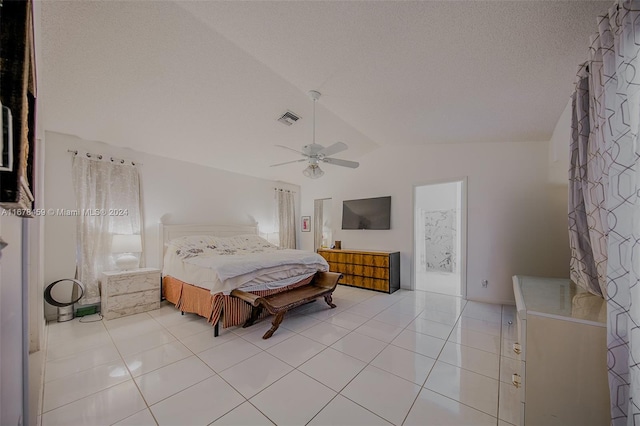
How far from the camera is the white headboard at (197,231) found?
4.07 m

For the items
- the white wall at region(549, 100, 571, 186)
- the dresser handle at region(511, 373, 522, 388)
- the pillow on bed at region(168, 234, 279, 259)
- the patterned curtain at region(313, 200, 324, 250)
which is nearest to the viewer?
the dresser handle at region(511, 373, 522, 388)

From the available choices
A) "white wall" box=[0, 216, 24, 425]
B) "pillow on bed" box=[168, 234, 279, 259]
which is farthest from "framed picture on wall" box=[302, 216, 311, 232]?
"white wall" box=[0, 216, 24, 425]

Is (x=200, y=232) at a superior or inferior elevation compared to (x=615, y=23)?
inferior

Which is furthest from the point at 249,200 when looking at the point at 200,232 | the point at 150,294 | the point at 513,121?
the point at 513,121

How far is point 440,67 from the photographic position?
216 centimetres

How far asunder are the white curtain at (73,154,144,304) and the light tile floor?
0.76 metres

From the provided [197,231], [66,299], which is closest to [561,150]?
[197,231]

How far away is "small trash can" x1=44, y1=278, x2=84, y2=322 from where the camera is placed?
3041mm

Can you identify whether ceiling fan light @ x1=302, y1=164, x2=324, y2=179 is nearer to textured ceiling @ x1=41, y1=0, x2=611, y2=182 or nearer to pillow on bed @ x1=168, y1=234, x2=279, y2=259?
textured ceiling @ x1=41, y1=0, x2=611, y2=182

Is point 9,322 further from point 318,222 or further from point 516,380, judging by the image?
point 318,222

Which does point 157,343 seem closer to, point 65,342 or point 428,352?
point 65,342

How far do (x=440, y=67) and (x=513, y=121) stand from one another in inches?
61.9

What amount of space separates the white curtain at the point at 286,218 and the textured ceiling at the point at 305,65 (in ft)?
8.46

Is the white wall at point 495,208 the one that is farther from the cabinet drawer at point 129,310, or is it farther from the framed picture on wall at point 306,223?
the cabinet drawer at point 129,310
